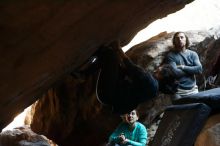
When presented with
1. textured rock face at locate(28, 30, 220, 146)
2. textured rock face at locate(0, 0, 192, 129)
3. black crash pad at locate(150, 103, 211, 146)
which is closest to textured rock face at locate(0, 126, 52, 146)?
textured rock face at locate(28, 30, 220, 146)

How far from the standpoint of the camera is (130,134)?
22.9 feet

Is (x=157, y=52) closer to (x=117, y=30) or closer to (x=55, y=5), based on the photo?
(x=117, y=30)

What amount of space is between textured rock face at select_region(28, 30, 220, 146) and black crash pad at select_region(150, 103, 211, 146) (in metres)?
4.45

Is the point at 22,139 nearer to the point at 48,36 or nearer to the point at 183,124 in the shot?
the point at 48,36

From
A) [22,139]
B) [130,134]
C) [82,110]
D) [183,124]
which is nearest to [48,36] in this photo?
[183,124]

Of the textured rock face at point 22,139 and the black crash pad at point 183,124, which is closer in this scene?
the black crash pad at point 183,124

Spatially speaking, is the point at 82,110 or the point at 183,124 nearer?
the point at 183,124

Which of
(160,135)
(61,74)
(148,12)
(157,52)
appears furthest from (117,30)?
(160,135)

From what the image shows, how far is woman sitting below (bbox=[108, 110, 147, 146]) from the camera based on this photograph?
6.69 meters

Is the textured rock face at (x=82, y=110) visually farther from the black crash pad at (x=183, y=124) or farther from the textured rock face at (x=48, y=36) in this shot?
the black crash pad at (x=183, y=124)

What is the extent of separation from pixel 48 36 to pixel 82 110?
3792 mm

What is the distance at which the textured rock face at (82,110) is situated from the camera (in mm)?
8344

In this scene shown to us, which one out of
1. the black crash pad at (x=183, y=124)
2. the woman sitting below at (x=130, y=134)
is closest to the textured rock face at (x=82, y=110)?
the woman sitting below at (x=130, y=134)

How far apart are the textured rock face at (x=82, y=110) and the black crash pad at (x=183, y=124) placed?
4.45 metres
